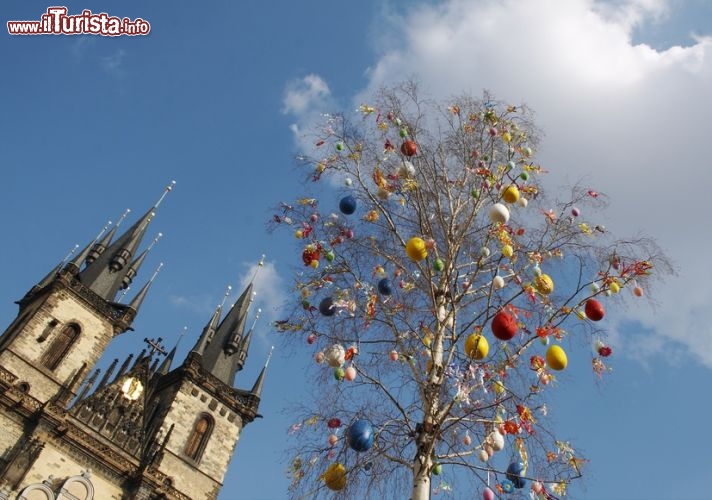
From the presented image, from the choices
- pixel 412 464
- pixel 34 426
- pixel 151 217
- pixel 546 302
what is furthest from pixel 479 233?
pixel 151 217

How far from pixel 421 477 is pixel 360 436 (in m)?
0.86

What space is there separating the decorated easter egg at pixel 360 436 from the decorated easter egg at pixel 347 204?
3635 millimetres

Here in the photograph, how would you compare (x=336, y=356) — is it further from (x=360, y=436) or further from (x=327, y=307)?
(x=327, y=307)

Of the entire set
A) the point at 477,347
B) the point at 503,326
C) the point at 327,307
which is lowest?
the point at 477,347

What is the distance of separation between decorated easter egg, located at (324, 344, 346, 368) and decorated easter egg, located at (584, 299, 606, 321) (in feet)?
11.2

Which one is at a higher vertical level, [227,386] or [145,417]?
[227,386]

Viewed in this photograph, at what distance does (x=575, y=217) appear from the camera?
27.1 feet

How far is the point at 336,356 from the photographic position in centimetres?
665

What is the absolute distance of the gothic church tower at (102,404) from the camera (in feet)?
70.2

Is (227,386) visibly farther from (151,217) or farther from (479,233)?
(479,233)

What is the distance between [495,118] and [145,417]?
84.9 ft

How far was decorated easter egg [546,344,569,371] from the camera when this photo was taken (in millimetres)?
6484

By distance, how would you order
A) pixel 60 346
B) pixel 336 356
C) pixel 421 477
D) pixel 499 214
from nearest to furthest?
pixel 421 477
pixel 336 356
pixel 499 214
pixel 60 346

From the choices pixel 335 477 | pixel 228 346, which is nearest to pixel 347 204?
pixel 335 477
